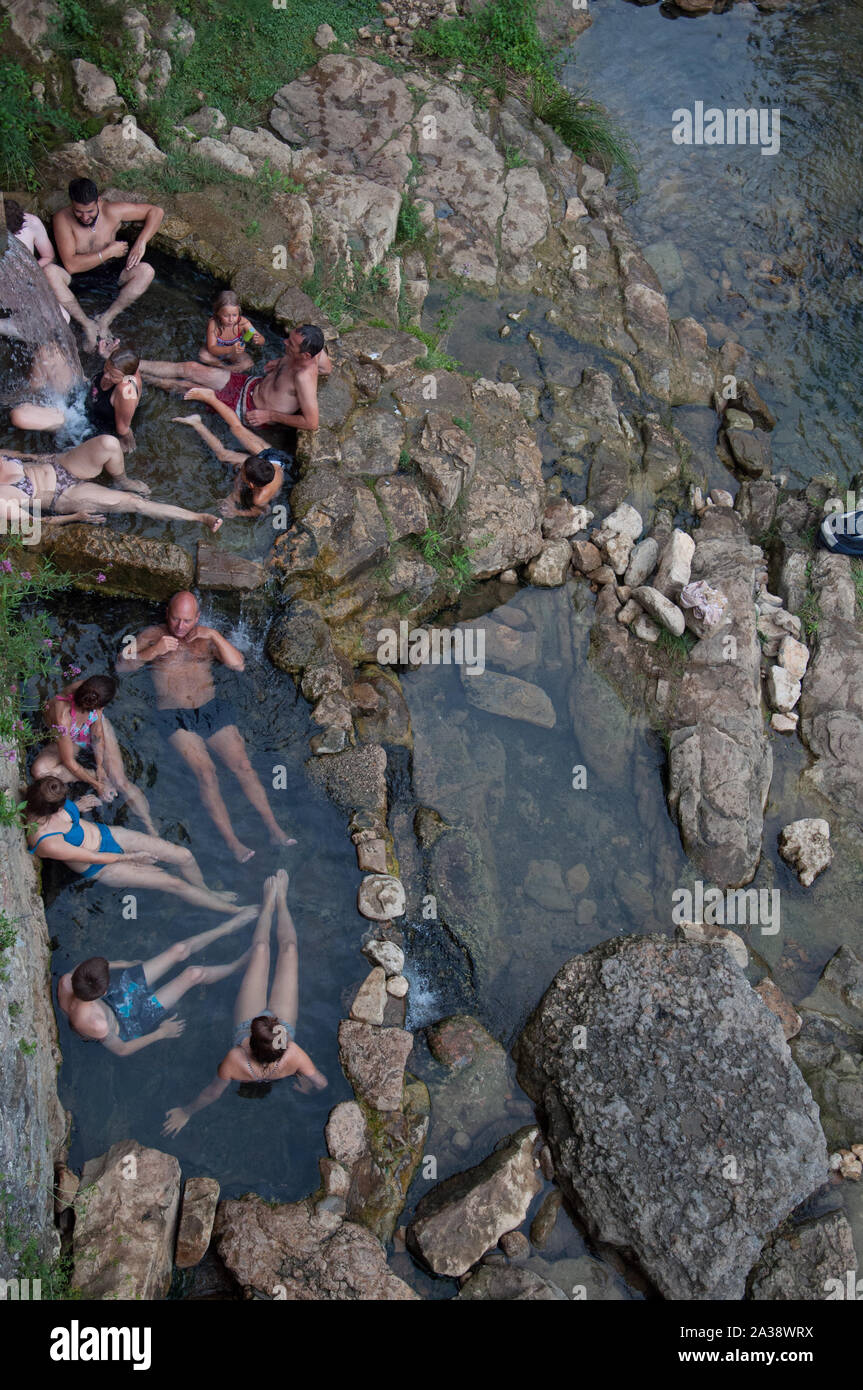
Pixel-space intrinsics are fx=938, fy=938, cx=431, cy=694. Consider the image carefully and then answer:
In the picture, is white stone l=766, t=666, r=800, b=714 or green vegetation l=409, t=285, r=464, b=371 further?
green vegetation l=409, t=285, r=464, b=371

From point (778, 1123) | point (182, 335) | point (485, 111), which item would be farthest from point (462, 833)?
point (485, 111)

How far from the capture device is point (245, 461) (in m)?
7.41

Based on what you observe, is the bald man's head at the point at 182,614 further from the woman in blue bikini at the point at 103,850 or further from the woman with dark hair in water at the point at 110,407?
the woman with dark hair in water at the point at 110,407

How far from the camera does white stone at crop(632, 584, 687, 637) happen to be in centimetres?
845

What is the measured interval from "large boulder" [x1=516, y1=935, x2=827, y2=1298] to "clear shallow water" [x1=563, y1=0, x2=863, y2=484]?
6425 millimetres

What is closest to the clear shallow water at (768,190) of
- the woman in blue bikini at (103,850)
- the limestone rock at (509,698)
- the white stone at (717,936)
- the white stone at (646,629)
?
the white stone at (646,629)

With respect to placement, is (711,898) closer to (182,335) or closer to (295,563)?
(295,563)

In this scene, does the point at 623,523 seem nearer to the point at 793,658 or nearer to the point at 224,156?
the point at 793,658

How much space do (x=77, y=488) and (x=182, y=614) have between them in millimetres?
1503

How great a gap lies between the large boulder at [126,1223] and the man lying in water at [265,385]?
566 centimetres

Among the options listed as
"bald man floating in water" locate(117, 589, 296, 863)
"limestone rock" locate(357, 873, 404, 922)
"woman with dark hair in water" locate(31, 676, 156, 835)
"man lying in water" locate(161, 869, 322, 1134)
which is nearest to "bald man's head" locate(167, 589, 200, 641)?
"bald man floating in water" locate(117, 589, 296, 863)

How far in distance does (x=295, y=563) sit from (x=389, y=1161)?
4.39m

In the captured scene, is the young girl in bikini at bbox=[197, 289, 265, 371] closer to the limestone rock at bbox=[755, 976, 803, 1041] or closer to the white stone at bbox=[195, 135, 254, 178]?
the white stone at bbox=[195, 135, 254, 178]

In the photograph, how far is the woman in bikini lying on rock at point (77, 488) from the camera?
6965 mm
